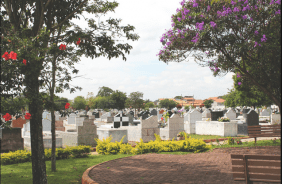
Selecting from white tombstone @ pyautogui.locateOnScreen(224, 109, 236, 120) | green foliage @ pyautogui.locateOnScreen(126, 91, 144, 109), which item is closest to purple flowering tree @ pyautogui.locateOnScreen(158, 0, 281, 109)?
white tombstone @ pyautogui.locateOnScreen(224, 109, 236, 120)

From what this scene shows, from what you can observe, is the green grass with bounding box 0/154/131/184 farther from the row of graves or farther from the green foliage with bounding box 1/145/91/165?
the row of graves

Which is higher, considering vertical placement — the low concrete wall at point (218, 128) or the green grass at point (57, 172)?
the low concrete wall at point (218, 128)

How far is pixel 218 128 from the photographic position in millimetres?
16281

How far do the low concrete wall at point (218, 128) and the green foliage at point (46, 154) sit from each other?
9.22 m

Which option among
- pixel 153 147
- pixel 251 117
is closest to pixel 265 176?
pixel 153 147

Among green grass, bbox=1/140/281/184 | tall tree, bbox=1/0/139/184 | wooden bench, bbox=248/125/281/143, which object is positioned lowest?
green grass, bbox=1/140/281/184

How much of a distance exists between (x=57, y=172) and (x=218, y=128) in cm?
1140

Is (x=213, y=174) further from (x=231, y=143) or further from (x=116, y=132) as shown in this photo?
(x=116, y=132)

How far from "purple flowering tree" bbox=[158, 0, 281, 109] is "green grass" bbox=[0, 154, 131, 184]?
17.8 feet

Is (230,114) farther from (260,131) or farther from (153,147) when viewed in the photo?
(153,147)

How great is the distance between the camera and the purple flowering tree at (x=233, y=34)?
887cm

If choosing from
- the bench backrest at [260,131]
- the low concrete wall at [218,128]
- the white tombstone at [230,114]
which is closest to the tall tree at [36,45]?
the bench backrest at [260,131]

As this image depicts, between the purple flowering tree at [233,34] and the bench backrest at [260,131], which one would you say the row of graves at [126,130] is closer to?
the bench backrest at [260,131]

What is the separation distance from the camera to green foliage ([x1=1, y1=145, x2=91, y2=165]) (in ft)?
28.5
